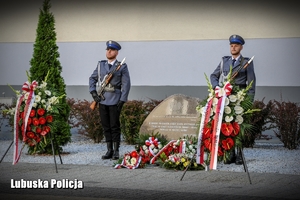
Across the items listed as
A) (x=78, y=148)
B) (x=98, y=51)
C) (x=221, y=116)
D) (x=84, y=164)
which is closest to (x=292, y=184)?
(x=221, y=116)

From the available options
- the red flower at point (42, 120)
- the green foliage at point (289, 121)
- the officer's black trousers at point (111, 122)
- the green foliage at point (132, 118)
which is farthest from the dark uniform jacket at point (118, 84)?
the green foliage at point (289, 121)

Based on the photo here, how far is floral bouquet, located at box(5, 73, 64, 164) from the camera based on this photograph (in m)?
12.3

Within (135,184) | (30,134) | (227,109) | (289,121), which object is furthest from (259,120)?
(135,184)

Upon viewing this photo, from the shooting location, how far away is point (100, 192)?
32.5 feet

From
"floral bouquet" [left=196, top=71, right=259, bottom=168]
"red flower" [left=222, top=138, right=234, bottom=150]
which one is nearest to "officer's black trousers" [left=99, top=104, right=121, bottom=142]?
"floral bouquet" [left=196, top=71, right=259, bottom=168]

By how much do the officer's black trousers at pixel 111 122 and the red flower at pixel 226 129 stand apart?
130 inches

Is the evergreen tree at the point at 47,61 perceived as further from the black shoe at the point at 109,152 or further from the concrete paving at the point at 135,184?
the concrete paving at the point at 135,184

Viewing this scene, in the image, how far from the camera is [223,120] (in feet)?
36.2

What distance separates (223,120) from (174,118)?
10.7 ft

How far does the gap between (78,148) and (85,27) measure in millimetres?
4063

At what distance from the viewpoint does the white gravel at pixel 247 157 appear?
12773 mm

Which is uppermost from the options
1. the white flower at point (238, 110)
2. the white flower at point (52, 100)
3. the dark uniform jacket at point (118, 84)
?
the dark uniform jacket at point (118, 84)

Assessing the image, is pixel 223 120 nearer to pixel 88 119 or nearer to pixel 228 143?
pixel 228 143

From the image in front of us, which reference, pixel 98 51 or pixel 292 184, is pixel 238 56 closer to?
pixel 292 184
